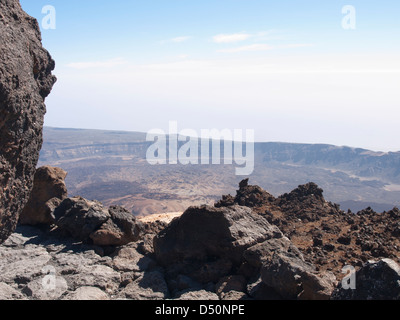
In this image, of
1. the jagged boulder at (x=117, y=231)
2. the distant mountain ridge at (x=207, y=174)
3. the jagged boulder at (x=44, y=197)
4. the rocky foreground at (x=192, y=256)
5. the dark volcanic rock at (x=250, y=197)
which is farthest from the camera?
the distant mountain ridge at (x=207, y=174)

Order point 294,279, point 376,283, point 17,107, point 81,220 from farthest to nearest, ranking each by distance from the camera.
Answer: point 81,220
point 294,279
point 17,107
point 376,283

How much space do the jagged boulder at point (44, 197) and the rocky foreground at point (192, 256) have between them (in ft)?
0.11

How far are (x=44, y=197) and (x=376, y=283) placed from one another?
959cm

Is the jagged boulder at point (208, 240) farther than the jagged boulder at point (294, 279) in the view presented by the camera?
Yes

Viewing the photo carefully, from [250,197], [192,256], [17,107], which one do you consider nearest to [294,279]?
[192,256]

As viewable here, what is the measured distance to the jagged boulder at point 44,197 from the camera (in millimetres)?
10555

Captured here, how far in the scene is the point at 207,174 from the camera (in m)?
118

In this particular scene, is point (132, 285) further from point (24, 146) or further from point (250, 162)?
point (250, 162)

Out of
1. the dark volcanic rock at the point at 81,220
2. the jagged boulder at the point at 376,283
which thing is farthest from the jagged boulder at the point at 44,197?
the jagged boulder at the point at 376,283

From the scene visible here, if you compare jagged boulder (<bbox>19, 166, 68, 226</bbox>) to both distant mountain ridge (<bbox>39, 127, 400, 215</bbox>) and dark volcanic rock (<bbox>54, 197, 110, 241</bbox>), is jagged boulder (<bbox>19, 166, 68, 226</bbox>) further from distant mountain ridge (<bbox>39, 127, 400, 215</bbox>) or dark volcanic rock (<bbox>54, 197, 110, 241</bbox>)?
distant mountain ridge (<bbox>39, 127, 400, 215</bbox>)

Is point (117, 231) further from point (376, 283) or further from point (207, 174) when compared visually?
point (207, 174)

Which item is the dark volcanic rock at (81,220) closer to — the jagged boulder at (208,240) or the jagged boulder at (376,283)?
the jagged boulder at (208,240)

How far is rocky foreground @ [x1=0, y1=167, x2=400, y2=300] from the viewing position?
6.42 meters
